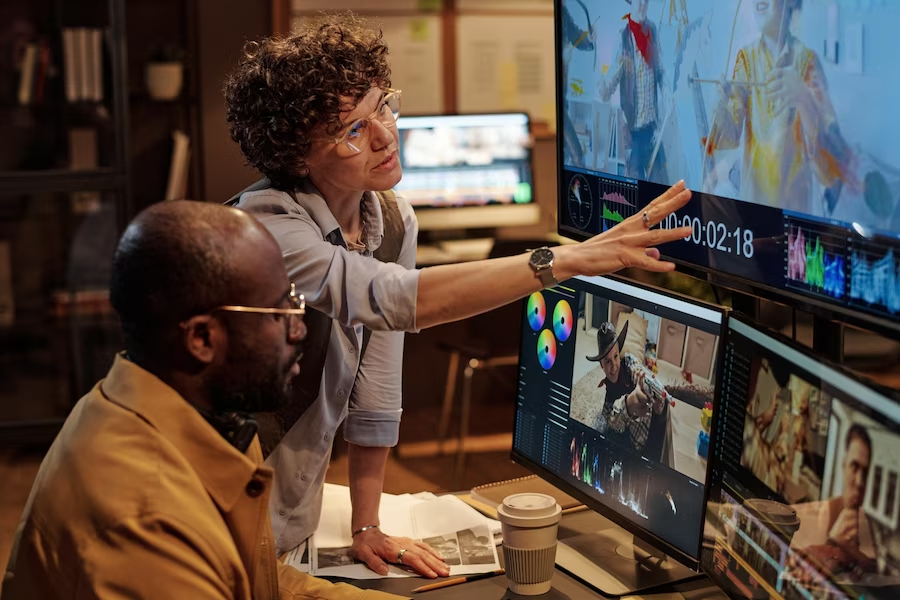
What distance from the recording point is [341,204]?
1.78 meters

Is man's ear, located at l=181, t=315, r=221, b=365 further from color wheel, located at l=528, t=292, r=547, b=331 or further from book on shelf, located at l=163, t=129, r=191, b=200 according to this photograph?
book on shelf, located at l=163, t=129, r=191, b=200

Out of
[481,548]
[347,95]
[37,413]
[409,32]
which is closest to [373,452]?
[481,548]

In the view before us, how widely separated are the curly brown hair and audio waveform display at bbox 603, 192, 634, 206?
0.41 m

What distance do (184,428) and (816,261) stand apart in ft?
2.51

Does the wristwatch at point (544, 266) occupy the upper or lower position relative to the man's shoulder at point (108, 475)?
upper

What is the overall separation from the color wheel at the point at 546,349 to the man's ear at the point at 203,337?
2.40 ft

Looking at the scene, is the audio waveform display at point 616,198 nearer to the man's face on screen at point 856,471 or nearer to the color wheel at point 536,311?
the color wheel at point 536,311

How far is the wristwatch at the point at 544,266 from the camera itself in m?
1.44

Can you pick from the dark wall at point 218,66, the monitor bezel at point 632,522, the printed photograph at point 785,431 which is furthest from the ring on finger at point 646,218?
the dark wall at point 218,66

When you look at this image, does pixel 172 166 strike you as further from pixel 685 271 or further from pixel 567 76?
pixel 685 271

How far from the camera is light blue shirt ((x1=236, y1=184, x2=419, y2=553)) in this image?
5.03 ft

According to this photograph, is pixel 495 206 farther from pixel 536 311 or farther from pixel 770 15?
pixel 770 15

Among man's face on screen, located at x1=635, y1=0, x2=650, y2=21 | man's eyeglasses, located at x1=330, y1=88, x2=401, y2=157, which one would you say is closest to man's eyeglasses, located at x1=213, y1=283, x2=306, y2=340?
man's eyeglasses, located at x1=330, y1=88, x2=401, y2=157

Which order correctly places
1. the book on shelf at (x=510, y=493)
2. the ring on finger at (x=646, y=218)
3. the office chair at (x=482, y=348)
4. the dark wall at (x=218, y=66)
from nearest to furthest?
1. the ring on finger at (x=646, y=218)
2. the book on shelf at (x=510, y=493)
3. the office chair at (x=482, y=348)
4. the dark wall at (x=218, y=66)
